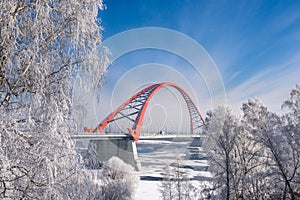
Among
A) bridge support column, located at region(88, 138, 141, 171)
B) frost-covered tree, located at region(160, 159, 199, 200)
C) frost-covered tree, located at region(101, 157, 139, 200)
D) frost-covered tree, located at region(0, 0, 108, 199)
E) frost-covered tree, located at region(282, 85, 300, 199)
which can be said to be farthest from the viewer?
bridge support column, located at region(88, 138, 141, 171)

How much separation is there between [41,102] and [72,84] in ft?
1.50

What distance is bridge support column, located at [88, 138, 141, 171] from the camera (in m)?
21.7

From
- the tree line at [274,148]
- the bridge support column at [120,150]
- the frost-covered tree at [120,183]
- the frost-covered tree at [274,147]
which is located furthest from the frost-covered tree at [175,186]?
the bridge support column at [120,150]

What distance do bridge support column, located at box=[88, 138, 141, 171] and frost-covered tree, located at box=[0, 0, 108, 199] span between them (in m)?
20.1

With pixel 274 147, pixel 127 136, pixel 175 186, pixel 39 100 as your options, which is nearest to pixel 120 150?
pixel 127 136

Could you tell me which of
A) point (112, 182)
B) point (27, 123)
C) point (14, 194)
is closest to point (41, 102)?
point (27, 123)

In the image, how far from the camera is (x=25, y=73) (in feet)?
6.51

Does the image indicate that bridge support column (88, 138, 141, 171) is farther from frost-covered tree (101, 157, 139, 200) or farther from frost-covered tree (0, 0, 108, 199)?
frost-covered tree (0, 0, 108, 199)

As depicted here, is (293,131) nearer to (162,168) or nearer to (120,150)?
(162,168)

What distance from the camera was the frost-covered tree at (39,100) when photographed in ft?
5.98

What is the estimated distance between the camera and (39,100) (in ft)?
6.37

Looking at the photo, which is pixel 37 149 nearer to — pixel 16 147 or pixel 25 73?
pixel 16 147

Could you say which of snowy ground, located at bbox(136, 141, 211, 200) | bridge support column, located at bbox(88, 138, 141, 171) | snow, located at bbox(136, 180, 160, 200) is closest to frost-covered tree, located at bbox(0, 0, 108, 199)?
snowy ground, located at bbox(136, 141, 211, 200)

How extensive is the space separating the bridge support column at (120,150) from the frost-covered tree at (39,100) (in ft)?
66.0
